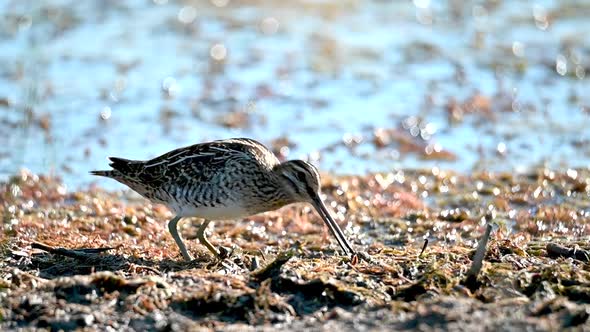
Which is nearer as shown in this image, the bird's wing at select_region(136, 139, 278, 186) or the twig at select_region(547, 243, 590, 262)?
the twig at select_region(547, 243, 590, 262)

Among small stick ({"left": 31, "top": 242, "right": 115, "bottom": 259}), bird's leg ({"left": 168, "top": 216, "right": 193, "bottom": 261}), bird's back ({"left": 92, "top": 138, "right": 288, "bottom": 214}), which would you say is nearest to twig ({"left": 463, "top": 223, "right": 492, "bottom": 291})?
bird's back ({"left": 92, "top": 138, "right": 288, "bottom": 214})

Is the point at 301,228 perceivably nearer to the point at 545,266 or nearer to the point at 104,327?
the point at 545,266

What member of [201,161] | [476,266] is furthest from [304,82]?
[476,266]

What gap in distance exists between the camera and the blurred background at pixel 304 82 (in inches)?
441

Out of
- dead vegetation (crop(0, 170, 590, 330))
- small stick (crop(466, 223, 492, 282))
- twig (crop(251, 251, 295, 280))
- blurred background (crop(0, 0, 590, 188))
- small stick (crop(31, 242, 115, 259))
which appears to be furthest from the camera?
blurred background (crop(0, 0, 590, 188))

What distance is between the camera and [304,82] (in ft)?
43.7

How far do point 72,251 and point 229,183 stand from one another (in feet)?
4.10

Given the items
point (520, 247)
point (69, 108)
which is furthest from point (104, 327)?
point (69, 108)

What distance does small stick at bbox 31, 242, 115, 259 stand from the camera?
22.5 feet

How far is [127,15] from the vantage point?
1558cm

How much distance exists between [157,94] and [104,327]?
7.46 m

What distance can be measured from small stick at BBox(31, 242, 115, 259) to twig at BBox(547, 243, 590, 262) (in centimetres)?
311

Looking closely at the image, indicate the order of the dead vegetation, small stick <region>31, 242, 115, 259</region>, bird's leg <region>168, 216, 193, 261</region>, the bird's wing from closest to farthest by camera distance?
the dead vegetation
small stick <region>31, 242, 115, 259</region>
bird's leg <region>168, 216, 193, 261</region>
the bird's wing

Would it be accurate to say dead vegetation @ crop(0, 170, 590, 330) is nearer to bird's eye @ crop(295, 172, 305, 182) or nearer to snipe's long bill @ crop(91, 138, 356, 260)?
snipe's long bill @ crop(91, 138, 356, 260)
